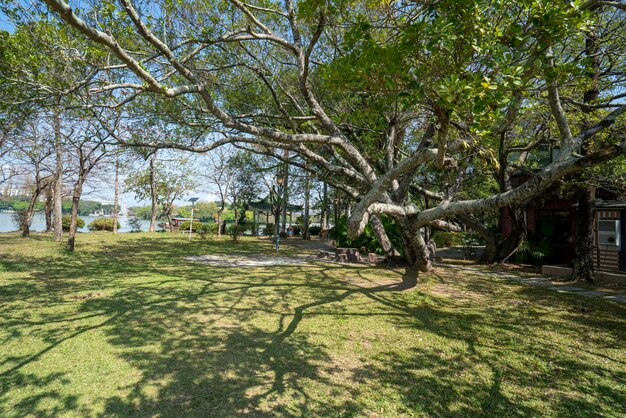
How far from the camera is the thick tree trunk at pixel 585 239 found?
27.1ft

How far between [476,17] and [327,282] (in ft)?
19.5

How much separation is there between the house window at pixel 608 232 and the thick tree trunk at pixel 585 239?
267cm

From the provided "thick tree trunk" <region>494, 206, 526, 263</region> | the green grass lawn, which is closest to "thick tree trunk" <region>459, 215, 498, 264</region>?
"thick tree trunk" <region>494, 206, 526, 263</region>

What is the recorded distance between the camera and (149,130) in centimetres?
917

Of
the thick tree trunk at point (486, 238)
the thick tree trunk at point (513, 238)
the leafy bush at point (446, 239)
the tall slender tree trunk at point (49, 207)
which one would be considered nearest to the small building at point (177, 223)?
the tall slender tree trunk at point (49, 207)

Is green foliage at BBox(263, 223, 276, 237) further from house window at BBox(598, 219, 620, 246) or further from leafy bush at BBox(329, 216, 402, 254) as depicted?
house window at BBox(598, 219, 620, 246)

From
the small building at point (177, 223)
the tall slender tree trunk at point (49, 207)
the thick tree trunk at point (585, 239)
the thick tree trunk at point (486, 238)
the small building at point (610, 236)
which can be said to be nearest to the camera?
the thick tree trunk at point (585, 239)

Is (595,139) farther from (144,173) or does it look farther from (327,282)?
(144,173)

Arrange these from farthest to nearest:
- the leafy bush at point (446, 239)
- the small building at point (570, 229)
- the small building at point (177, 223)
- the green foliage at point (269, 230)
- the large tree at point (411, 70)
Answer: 1. the small building at point (177, 223)
2. the green foliage at point (269, 230)
3. the leafy bush at point (446, 239)
4. the small building at point (570, 229)
5. the large tree at point (411, 70)

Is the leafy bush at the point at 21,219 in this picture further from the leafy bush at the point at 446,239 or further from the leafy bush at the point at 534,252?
the leafy bush at the point at 534,252

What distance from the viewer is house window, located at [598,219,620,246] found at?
9.97m

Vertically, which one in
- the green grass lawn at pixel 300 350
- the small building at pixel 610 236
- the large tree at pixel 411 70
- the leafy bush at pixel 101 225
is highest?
the large tree at pixel 411 70

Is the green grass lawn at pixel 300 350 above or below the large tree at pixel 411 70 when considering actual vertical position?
below

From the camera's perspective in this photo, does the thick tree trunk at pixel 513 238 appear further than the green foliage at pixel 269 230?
No
